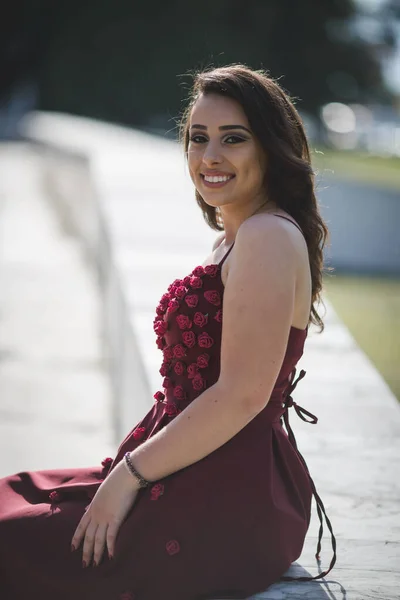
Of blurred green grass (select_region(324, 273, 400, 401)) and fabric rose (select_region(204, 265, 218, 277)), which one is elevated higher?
fabric rose (select_region(204, 265, 218, 277))

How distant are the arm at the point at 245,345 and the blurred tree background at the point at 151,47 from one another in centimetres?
4298

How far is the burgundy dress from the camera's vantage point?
2.12 meters

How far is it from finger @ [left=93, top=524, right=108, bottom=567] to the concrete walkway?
8.72 ft

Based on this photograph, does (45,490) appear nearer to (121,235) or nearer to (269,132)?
(269,132)

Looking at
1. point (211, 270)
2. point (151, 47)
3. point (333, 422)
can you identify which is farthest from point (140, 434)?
point (151, 47)

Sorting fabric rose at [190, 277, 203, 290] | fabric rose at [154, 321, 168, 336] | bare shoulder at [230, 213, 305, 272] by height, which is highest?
bare shoulder at [230, 213, 305, 272]

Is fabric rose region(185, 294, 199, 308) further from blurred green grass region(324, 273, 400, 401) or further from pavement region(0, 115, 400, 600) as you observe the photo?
Result: blurred green grass region(324, 273, 400, 401)

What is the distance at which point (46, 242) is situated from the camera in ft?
39.7

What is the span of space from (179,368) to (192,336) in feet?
0.32

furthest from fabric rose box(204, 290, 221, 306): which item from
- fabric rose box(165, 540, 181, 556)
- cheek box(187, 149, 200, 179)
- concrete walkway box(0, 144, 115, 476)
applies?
concrete walkway box(0, 144, 115, 476)

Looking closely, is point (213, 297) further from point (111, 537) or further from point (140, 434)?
point (111, 537)

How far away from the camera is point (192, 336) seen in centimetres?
223

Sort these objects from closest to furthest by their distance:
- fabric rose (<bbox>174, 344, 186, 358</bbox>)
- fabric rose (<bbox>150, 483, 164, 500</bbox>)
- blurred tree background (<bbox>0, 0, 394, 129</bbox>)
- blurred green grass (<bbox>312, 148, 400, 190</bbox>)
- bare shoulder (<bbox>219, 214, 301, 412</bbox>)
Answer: bare shoulder (<bbox>219, 214, 301, 412</bbox>), fabric rose (<bbox>150, 483, 164, 500</bbox>), fabric rose (<bbox>174, 344, 186, 358</bbox>), blurred green grass (<bbox>312, 148, 400, 190</bbox>), blurred tree background (<bbox>0, 0, 394, 129</bbox>)

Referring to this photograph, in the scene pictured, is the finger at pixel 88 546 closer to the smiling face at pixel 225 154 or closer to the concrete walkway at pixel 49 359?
the smiling face at pixel 225 154
